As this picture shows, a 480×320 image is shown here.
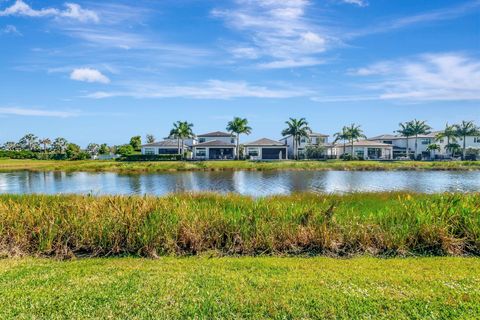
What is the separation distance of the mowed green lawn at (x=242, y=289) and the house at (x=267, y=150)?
66770mm

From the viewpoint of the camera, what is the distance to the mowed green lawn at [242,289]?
5039 millimetres

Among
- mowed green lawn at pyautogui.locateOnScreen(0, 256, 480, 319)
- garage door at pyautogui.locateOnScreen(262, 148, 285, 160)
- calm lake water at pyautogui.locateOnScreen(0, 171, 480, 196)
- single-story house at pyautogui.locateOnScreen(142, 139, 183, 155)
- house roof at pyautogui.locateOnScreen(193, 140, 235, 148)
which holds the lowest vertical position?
calm lake water at pyautogui.locateOnScreen(0, 171, 480, 196)

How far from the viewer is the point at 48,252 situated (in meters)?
8.43

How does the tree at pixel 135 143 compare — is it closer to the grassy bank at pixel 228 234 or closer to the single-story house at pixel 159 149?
the single-story house at pixel 159 149

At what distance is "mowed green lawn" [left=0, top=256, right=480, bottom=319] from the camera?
5039mm

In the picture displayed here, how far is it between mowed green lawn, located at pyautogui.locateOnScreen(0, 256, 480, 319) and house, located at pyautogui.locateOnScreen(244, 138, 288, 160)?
2629 inches

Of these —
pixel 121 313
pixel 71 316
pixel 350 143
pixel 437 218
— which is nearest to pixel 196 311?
pixel 121 313

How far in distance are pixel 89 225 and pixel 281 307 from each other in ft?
18.5

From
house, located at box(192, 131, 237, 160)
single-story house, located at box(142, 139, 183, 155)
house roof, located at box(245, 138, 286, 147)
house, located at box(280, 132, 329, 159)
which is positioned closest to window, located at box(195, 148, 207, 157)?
house, located at box(192, 131, 237, 160)

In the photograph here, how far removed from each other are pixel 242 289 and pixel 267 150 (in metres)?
69.7

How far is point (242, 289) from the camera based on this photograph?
18.8 ft

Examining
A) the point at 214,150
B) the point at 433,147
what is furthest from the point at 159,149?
the point at 433,147

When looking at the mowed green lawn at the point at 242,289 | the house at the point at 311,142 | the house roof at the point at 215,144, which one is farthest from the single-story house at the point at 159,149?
the mowed green lawn at the point at 242,289

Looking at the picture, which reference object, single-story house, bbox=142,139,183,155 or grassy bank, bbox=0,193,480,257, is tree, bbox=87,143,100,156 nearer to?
single-story house, bbox=142,139,183,155
